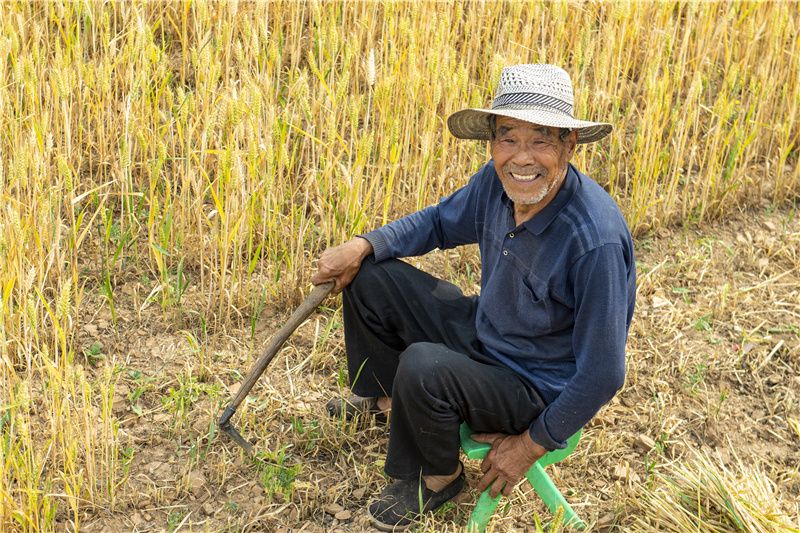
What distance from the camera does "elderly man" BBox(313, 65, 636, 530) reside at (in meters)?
2.12

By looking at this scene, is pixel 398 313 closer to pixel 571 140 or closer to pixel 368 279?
pixel 368 279

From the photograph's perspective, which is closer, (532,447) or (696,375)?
(532,447)

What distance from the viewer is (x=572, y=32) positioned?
3959 mm

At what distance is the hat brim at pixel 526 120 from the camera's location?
2092 mm

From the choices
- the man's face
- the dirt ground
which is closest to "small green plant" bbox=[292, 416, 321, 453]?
the dirt ground

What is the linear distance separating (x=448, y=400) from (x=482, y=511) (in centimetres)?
31

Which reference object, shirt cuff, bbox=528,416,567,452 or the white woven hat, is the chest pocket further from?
A: the white woven hat

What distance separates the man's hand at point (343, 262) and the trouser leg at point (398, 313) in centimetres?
3

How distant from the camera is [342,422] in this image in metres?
2.62

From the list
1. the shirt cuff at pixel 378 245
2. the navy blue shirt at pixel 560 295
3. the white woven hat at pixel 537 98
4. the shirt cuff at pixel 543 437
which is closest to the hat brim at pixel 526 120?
the white woven hat at pixel 537 98

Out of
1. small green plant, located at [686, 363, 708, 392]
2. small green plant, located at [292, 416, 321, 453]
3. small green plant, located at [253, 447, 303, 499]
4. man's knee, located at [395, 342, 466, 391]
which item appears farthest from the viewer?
small green plant, located at [686, 363, 708, 392]

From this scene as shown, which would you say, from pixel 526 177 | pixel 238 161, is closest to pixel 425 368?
pixel 526 177

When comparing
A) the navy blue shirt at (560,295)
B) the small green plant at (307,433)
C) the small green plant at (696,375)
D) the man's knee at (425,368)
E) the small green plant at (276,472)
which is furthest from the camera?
the small green plant at (696,375)

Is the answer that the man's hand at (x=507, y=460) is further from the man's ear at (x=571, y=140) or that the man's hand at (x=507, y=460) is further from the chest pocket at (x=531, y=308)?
the man's ear at (x=571, y=140)
